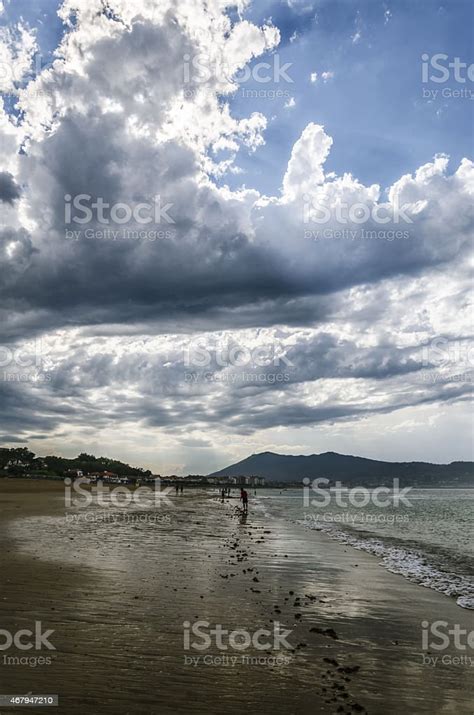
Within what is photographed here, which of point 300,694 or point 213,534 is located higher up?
point 300,694

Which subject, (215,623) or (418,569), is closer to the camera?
(215,623)

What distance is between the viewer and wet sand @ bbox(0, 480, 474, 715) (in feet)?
27.3

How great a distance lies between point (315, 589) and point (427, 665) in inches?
287

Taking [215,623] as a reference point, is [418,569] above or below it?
below

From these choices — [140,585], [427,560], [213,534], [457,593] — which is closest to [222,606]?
[140,585]

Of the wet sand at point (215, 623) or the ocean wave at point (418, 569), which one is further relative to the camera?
the ocean wave at point (418, 569)

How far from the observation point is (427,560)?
1099 inches

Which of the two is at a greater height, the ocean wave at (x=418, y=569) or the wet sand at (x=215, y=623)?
the wet sand at (x=215, y=623)

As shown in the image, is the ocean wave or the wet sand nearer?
the wet sand

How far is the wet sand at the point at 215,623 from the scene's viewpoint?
833 cm

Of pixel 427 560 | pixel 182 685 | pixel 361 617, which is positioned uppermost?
pixel 182 685

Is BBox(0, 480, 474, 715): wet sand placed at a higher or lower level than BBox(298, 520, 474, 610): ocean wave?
higher

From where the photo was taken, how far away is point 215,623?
489 inches

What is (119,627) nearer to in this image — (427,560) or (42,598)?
(42,598)
